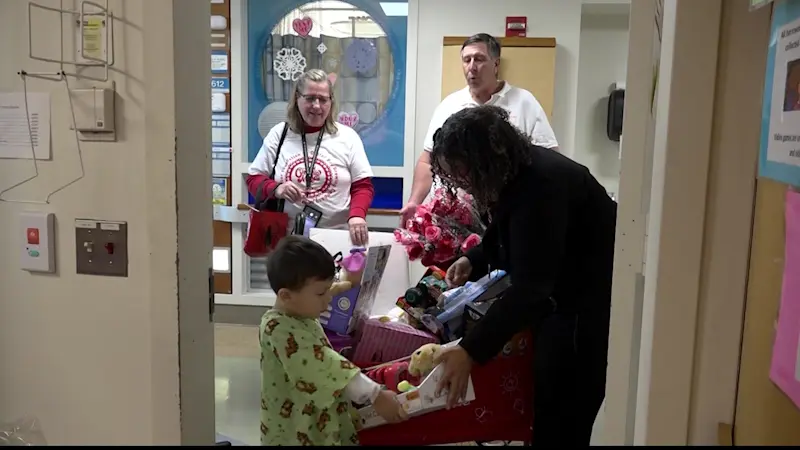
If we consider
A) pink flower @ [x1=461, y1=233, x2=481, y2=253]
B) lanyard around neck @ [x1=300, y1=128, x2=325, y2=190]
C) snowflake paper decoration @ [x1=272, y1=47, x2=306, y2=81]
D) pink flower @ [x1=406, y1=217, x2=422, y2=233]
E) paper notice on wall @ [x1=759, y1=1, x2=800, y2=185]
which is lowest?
pink flower @ [x1=461, y1=233, x2=481, y2=253]

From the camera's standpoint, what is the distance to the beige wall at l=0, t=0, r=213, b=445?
140 cm

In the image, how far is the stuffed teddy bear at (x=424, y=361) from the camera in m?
1.66

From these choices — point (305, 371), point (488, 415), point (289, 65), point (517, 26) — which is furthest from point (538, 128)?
point (305, 371)

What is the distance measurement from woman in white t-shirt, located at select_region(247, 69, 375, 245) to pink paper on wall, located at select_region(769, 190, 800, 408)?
2.28 metres

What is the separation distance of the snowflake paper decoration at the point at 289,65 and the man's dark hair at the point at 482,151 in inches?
106

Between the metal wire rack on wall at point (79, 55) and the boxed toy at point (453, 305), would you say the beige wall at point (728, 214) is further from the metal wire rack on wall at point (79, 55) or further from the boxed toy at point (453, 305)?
the metal wire rack on wall at point (79, 55)

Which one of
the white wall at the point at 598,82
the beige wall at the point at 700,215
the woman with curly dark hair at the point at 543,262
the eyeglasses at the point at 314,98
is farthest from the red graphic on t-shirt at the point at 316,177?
the beige wall at the point at 700,215

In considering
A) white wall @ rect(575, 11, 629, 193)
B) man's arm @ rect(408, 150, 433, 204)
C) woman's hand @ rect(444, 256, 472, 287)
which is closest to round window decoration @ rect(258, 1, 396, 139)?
man's arm @ rect(408, 150, 433, 204)

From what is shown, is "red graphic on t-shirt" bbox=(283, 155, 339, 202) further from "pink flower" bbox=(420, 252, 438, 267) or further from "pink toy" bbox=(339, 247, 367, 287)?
"pink toy" bbox=(339, 247, 367, 287)

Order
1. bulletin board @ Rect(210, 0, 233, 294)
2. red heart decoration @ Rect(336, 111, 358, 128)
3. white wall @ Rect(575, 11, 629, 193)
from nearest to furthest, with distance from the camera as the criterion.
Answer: bulletin board @ Rect(210, 0, 233, 294) → red heart decoration @ Rect(336, 111, 358, 128) → white wall @ Rect(575, 11, 629, 193)

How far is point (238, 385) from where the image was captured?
350cm

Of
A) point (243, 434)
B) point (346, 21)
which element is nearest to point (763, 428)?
point (243, 434)

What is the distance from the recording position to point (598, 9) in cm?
432

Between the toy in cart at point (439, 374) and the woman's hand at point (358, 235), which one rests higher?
the woman's hand at point (358, 235)
